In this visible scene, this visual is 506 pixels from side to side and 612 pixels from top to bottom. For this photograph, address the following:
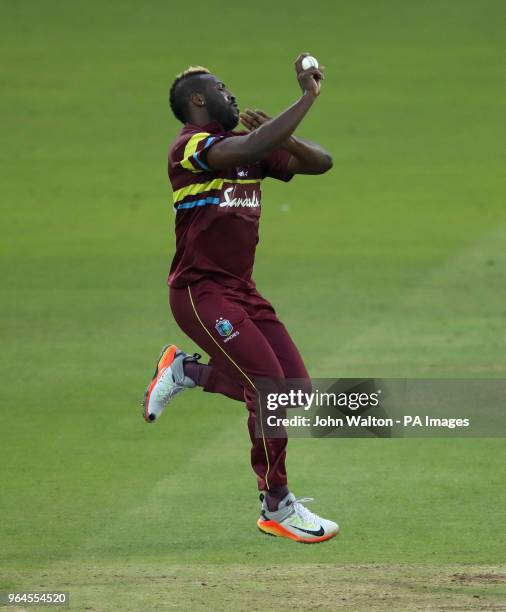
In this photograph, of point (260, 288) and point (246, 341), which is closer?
point (246, 341)

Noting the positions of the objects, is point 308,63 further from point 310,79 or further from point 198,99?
point 198,99

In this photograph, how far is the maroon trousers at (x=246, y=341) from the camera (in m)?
9.07

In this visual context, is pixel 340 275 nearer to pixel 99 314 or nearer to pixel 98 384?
pixel 99 314

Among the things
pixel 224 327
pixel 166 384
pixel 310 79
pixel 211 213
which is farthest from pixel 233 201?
pixel 166 384

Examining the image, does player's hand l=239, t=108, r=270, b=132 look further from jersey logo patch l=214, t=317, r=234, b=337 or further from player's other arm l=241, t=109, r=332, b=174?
jersey logo patch l=214, t=317, r=234, b=337

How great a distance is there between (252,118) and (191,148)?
1.28ft

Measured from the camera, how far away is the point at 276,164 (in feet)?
30.7

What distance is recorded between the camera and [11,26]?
1062 inches

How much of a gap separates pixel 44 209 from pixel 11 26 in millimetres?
6639

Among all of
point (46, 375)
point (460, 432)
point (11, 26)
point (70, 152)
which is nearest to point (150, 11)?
point (11, 26)

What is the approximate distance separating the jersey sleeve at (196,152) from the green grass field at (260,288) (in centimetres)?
253

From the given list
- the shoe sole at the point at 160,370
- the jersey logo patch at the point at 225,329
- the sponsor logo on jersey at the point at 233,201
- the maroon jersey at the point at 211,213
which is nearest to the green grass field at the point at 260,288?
the shoe sole at the point at 160,370

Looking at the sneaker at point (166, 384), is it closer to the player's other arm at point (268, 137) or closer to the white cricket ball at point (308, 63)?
the player's other arm at point (268, 137)

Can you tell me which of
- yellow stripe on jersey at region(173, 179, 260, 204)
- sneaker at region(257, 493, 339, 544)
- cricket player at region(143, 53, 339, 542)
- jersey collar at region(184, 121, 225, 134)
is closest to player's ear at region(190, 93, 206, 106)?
cricket player at region(143, 53, 339, 542)
